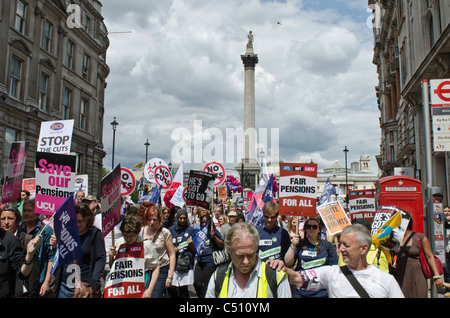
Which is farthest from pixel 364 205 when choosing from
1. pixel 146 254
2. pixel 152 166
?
pixel 146 254

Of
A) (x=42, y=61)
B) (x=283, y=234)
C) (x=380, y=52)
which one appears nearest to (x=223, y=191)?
(x=42, y=61)

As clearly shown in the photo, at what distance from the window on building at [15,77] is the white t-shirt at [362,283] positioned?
76.4 ft

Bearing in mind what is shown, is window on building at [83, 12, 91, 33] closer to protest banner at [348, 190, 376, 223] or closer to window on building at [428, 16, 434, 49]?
window on building at [428, 16, 434, 49]

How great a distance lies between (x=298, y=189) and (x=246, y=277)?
4.98 meters

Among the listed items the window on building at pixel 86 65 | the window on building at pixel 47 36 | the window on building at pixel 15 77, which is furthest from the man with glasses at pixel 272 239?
the window on building at pixel 86 65

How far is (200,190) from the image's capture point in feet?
30.1

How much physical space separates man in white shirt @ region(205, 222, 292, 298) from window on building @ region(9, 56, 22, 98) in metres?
22.9

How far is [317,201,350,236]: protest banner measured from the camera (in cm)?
723

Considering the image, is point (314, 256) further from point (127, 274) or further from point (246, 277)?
point (246, 277)

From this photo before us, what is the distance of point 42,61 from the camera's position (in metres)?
25.2

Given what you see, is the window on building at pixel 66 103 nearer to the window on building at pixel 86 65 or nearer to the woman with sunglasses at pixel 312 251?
the window on building at pixel 86 65

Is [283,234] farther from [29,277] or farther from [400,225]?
[29,277]

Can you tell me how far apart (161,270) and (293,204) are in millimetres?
3021

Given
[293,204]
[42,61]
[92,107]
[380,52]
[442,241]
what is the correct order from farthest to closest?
1. [380,52]
2. [92,107]
3. [42,61]
4. [442,241]
5. [293,204]
